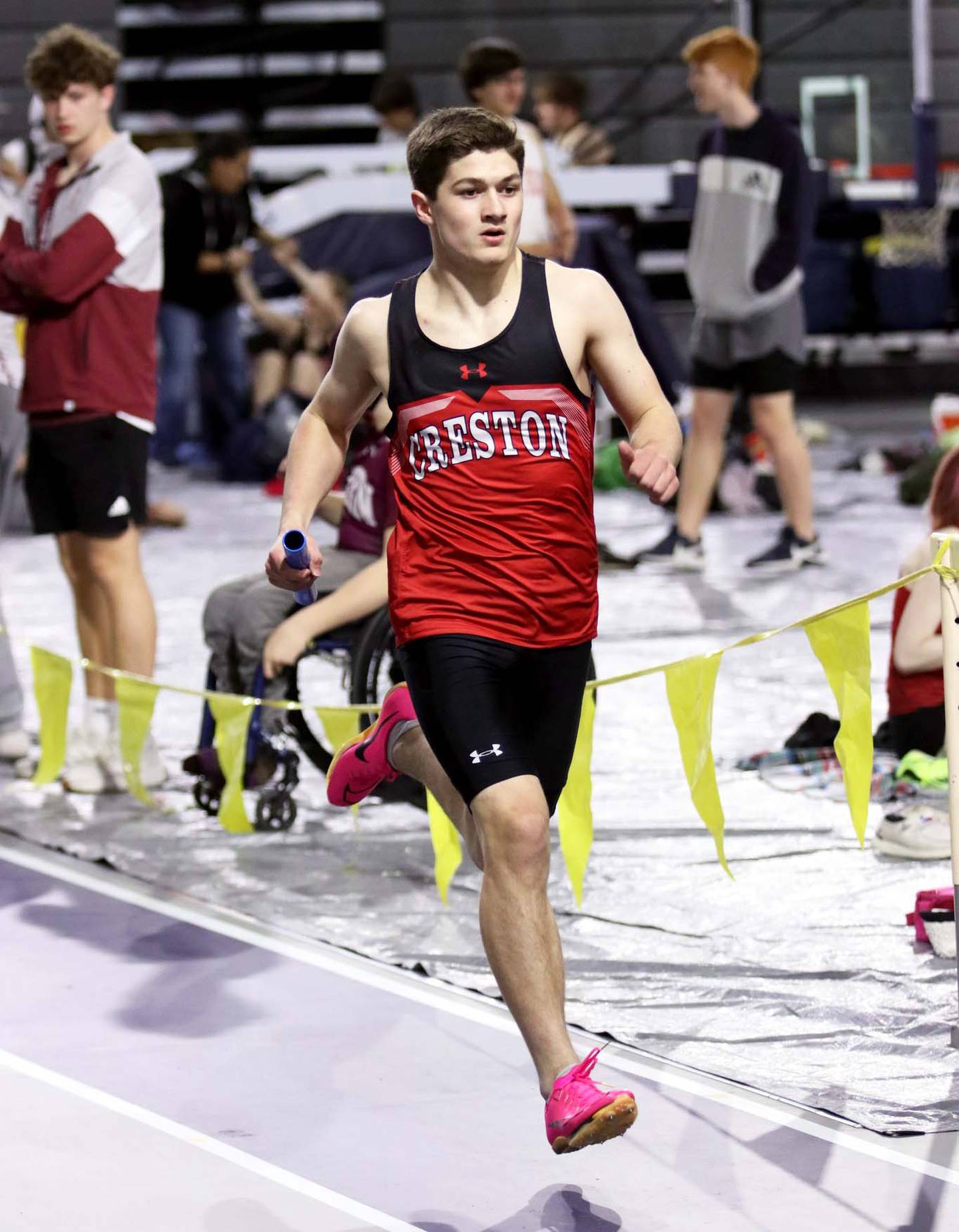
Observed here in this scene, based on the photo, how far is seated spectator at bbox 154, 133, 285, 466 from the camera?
12.4m

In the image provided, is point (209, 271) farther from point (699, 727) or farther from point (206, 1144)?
point (206, 1144)

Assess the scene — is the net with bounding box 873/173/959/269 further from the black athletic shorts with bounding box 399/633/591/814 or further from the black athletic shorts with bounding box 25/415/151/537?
the black athletic shorts with bounding box 399/633/591/814

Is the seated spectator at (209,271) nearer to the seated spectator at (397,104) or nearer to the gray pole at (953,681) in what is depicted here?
the seated spectator at (397,104)

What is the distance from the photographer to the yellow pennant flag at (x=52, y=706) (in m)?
5.43

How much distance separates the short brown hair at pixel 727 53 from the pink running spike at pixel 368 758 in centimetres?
497

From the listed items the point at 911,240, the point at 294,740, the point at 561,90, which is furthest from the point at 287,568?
the point at 911,240

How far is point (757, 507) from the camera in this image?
10469 mm

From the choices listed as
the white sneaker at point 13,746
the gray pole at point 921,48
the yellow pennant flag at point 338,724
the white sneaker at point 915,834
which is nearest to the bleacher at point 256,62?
the gray pole at point 921,48

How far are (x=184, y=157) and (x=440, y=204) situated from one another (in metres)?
14.0

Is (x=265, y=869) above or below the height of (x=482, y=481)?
below

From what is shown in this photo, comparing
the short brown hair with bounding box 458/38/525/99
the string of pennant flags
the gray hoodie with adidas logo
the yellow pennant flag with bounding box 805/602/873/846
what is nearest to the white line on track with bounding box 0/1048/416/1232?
the string of pennant flags

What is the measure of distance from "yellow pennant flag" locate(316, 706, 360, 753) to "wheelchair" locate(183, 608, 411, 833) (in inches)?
2.3

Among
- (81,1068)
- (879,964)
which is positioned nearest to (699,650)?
(879,964)

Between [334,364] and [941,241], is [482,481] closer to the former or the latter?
[334,364]
